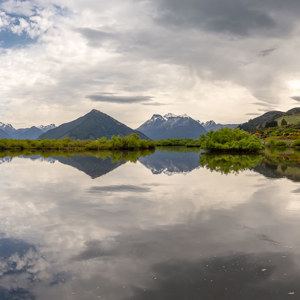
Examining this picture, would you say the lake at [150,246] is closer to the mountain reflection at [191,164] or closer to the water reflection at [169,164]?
the mountain reflection at [191,164]

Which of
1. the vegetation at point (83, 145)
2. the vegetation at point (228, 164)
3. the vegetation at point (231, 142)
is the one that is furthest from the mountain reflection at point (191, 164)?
the vegetation at point (83, 145)

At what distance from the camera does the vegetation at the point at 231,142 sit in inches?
4599

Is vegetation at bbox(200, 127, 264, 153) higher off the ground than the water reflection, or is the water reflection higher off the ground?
vegetation at bbox(200, 127, 264, 153)

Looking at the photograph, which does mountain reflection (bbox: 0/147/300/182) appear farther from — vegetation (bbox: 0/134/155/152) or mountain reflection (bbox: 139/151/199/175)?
vegetation (bbox: 0/134/155/152)

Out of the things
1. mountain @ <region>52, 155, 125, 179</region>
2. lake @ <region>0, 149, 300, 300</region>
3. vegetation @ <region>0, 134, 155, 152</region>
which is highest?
vegetation @ <region>0, 134, 155, 152</region>

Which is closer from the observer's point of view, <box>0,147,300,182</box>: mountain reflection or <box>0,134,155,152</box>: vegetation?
<box>0,147,300,182</box>: mountain reflection

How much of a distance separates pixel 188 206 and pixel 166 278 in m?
12.8

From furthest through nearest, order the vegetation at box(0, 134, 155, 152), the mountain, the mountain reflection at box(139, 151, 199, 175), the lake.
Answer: the vegetation at box(0, 134, 155, 152)
the mountain reflection at box(139, 151, 199, 175)
the mountain
the lake

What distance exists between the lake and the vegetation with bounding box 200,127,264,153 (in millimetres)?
92366

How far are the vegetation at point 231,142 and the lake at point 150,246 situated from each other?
303 ft

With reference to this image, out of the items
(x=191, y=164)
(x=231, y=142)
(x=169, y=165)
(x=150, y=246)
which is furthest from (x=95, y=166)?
(x=231, y=142)

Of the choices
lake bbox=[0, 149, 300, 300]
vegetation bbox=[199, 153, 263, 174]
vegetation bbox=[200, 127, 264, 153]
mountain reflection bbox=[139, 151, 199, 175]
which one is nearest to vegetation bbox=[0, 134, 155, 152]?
vegetation bbox=[200, 127, 264, 153]

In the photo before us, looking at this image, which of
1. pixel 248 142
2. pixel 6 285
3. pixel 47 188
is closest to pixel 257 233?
pixel 6 285

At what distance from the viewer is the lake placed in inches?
429
